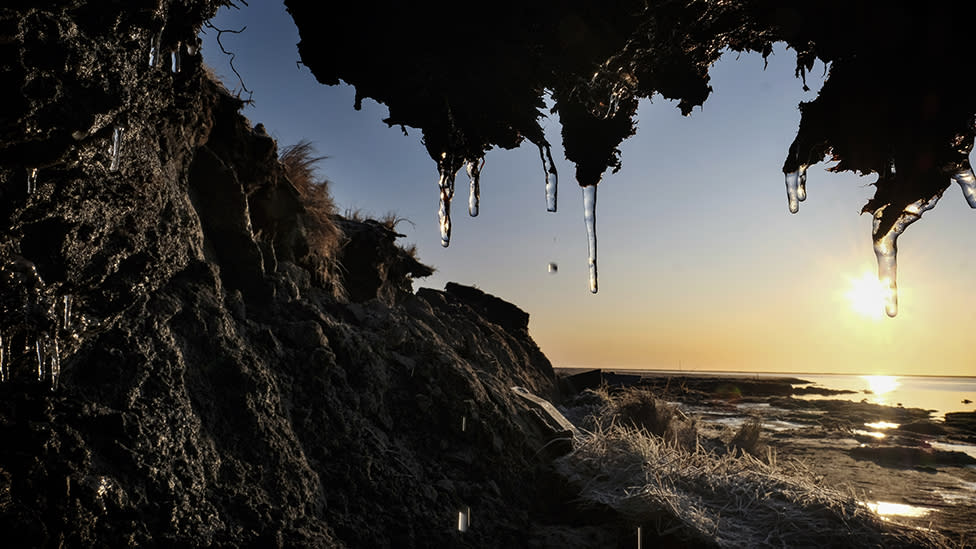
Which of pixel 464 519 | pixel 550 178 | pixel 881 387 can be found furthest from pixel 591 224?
pixel 881 387

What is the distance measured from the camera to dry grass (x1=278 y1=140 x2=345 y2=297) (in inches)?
223

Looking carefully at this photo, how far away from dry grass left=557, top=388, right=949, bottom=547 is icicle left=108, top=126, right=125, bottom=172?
4207mm

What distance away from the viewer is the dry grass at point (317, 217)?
5.67 meters

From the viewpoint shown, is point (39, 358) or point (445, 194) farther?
point (445, 194)

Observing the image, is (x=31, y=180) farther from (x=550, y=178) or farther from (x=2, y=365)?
(x=550, y=178)

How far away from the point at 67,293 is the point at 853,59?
362 cm

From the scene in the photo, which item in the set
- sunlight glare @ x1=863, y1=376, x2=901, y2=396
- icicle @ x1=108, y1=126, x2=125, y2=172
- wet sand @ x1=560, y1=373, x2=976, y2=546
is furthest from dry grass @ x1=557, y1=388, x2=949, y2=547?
sunlight glare @ x1=863, y1=376, x2=901, y2=396

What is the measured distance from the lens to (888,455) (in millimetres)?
12023

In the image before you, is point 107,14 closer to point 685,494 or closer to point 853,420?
point 685,494

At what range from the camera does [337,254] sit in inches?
266

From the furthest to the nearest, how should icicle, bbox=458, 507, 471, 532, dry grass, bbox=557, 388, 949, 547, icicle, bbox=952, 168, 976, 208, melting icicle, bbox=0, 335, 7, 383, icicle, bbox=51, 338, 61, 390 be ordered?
dry grass, bbox=557, 388, 949, 547
icicle, bbox=458, 507, 471, 532
icicle, bbox=51, 338, 61, 390
melting icicle, bbox=0, 335, 7, 383
icicle, bbox=952, 168, 976, 208

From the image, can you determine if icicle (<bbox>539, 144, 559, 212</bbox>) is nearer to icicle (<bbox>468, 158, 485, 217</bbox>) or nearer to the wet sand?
icicle (<bbox>468, 158, 485, 217</bbox>)

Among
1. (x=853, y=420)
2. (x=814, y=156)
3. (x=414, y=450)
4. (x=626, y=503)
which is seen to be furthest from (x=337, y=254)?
(x=853, y=420)

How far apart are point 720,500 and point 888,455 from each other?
1109 centimetres
